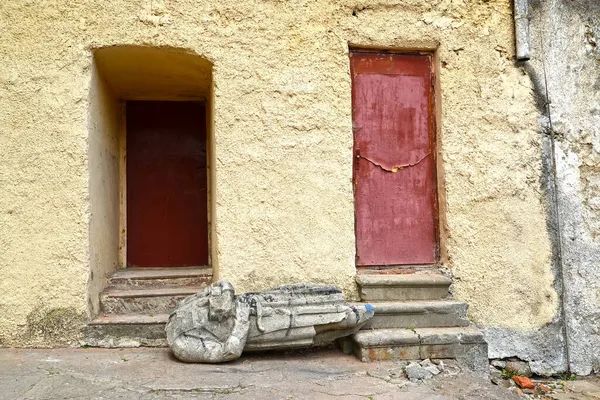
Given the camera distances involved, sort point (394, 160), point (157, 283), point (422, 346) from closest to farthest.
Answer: point (422, 346)
point (394, 160)
point (157, 283)

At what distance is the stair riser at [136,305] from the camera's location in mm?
3902

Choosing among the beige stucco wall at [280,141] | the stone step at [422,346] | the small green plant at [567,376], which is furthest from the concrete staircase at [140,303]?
the small green plant at [567,376]

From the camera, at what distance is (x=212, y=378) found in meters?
3.00

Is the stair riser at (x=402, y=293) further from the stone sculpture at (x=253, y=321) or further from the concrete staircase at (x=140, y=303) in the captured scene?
the concrete staircase at (x=140, y=303)

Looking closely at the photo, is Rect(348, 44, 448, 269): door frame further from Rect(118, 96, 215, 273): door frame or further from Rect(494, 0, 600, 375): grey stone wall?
Rect(118, 96, 215, 273): door frame

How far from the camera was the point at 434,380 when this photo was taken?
317cm

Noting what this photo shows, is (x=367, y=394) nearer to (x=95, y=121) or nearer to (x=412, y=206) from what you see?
(x=412, y=206)

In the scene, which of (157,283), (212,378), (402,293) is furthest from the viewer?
(157,283)

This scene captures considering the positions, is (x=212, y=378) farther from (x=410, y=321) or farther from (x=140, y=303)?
(x=410, y=321)

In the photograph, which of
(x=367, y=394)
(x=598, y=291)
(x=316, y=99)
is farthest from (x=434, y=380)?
(x=316, y=99)

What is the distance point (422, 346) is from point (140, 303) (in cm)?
220

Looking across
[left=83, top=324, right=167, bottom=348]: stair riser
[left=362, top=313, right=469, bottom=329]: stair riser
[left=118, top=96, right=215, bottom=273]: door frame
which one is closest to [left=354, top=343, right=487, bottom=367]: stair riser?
[left=362, top=313, right=469, bottom=329]: stair riser

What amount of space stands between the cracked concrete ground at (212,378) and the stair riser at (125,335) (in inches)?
3.1

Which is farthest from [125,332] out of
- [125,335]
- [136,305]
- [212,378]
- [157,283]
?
[212,378]
